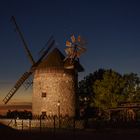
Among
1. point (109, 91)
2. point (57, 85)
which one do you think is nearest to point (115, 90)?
point (109, 91)

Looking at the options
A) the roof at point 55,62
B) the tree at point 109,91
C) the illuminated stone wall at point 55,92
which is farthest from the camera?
the tree at point 109,91

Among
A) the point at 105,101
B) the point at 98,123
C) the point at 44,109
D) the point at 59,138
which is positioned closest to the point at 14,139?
the point at 59,138

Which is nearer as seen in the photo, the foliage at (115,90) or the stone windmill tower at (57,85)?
the stone windmill tower at (57,85)

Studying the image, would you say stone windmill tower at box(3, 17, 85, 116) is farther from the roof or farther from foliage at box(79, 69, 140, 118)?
foliage at box(79, 69, 140, 118)

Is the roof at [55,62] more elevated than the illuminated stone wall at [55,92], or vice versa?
the roof at [55,62]

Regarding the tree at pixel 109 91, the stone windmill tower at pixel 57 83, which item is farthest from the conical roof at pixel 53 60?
the tree at pixel 109 91

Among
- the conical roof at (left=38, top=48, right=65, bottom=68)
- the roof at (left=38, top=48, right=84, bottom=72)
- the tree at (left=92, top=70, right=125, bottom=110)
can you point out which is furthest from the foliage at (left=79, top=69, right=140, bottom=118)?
the conical roof at (left=38, top=48, right=65, bottom=68)

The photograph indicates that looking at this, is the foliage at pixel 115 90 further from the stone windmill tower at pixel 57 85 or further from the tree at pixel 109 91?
the stone windmill tower at pixel 57 85

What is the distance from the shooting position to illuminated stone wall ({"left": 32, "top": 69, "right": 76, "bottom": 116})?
135 feet

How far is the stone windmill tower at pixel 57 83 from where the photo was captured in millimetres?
41125

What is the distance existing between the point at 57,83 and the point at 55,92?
110 cm

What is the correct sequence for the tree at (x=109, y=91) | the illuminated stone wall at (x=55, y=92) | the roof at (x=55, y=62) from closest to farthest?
the illuminated stone wall at (x=55, y=92) < the roof at (x=55, y=62) < the tree at (x=109, y=91)

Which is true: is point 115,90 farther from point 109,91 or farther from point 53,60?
point 53,60

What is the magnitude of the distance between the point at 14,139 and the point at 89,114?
29.2 metres
